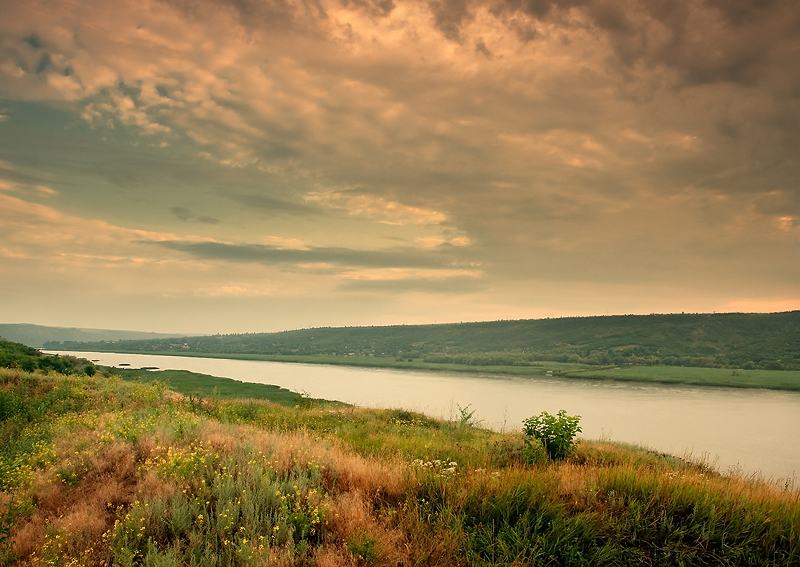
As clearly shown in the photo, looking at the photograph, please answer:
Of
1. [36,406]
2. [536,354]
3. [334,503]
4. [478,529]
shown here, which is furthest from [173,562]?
[536,354]

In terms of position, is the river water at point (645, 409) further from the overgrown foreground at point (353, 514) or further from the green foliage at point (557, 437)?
the overgrown foreground at point (353, 514)

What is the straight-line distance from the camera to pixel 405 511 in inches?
232

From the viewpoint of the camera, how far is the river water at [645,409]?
27.5 metres

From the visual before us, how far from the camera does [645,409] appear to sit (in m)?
43.8

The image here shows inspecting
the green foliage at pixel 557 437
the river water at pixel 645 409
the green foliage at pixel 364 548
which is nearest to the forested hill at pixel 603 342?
the river water at pixel 645 409

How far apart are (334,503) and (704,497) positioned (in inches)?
189

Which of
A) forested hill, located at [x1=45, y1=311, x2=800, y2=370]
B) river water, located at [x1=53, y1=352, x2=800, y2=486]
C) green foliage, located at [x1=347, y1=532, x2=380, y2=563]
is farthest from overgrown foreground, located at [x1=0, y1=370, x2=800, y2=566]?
forested hill, located at [x1=45, y1=311, x2=800, y2=370]

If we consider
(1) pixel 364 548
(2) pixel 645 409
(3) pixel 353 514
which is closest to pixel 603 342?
(2) pixel 645 409

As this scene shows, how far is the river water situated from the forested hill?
4023 cm

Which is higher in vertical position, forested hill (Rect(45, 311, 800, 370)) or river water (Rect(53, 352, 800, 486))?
forested hill (Rect(45, 311, 800, 370))

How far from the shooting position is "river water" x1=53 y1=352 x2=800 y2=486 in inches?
1083

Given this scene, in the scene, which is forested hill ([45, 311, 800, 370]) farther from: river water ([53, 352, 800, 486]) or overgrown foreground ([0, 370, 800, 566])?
overgrown foreground ([0, 370, 800, 566])

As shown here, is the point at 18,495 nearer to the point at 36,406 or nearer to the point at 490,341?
the point at 36,406

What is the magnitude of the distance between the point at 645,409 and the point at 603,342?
98.2 m
